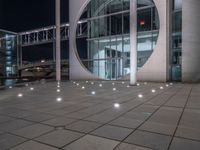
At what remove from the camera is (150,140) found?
2.86 m

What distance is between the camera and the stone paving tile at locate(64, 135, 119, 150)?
2615 millimetres

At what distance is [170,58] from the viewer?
1552 cm

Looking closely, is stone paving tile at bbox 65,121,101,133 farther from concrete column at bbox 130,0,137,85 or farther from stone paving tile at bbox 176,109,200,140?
concrete column at bbox 130,0,137,85

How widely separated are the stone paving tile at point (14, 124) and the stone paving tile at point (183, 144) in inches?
106

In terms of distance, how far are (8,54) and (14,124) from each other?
5504 cm

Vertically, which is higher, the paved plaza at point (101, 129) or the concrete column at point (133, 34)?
the concrete column at point (133, 34)

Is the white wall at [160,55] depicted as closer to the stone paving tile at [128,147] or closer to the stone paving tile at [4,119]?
the stone paving tile at [4,119]

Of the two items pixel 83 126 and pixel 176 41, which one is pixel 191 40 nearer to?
pixel 176 41

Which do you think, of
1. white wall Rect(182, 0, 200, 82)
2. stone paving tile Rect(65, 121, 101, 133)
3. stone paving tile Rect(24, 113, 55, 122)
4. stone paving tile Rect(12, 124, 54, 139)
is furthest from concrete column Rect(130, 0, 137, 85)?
stone paving tile Rect(12, 124, 54, 139)

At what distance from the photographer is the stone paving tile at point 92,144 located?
8.58 feet

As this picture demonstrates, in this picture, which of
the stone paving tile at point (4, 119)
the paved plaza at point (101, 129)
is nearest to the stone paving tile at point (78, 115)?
the paved plaza at point (101, 129)

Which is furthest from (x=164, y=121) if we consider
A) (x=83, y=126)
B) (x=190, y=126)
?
(x=83, y=126)

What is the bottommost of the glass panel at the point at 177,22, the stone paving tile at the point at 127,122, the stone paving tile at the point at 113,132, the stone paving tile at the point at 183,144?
the stone paving tile at the point at 183,144

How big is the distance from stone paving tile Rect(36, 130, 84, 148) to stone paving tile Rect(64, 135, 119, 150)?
5.4 inches
